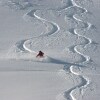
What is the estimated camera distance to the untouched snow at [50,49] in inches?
238

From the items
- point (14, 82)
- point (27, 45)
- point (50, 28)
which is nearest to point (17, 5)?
point (50, 28)

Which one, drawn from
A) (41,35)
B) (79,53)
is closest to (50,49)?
(79,53)

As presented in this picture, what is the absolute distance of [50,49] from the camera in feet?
24.6

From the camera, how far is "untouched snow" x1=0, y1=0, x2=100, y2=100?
19.9 feet

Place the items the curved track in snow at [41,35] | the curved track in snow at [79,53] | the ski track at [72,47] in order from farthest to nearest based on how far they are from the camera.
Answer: the curved track in snow at [41,35]
the ski track at [72,47]
the curved track in snow at [79,53]

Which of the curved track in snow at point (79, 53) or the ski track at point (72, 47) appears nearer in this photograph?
the curved track in snow at point (79, 53)

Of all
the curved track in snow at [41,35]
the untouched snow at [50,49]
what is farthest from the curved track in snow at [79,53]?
the curved track in snow at [41,35]

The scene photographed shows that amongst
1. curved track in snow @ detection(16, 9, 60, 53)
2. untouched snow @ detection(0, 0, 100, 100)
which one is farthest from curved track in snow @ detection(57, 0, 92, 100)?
curved track in snow @ detection(16, 9, 60, 53)

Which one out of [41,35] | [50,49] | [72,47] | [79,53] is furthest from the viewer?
[41,35]

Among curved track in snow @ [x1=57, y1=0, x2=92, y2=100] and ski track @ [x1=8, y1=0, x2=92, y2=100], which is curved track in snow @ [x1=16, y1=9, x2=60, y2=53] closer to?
ski track @ [x1=8, y1=0, x2=92, y2=100]

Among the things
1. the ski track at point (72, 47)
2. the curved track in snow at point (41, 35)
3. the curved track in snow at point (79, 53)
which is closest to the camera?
the curved track in snow at point (79, 53)

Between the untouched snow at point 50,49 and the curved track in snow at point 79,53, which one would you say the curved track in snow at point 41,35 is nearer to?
the untouched snow at point 50,49

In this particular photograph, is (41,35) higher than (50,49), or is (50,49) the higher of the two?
(50,49)

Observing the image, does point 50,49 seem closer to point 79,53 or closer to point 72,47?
point 72,47
